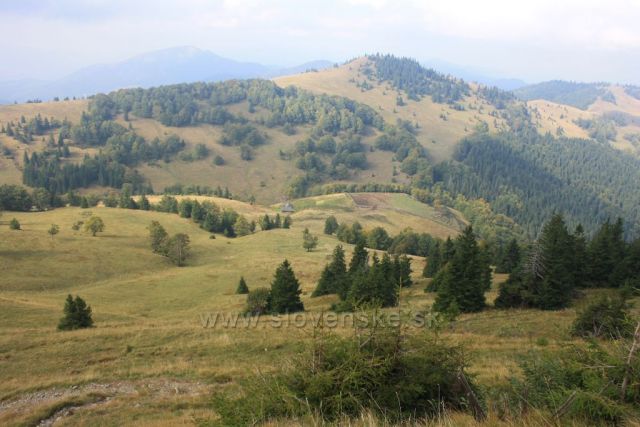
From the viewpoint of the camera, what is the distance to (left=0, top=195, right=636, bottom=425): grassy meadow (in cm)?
1471

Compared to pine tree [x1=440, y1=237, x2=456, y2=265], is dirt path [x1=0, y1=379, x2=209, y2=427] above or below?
above

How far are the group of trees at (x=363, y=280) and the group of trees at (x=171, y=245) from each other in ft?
138

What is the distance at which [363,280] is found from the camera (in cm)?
3834

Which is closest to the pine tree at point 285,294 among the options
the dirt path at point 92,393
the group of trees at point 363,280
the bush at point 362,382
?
the group of trees at point 363,280

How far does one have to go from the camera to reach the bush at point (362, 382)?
677 centimetres

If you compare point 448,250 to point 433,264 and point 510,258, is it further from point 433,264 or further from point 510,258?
point 510,258

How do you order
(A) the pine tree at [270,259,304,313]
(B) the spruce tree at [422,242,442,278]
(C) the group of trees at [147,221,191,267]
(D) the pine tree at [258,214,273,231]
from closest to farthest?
1. (A) the pine tree at [270,259,304,313]
2. (B) the spruce tree at [422,242,442,278]
3. (C) the group of trees at [147,221,191,267]
4. (D) the pine tree at [258,214,273,231]

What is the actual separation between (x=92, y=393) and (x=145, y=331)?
11.7m

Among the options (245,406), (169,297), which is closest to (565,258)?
(245,406)

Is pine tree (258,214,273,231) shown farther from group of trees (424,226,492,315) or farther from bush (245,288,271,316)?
group of trees (424,226,492,315)

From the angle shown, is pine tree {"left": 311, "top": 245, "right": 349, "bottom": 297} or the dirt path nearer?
the dirt path

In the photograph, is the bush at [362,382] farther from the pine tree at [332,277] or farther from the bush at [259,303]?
the pine tree at [332,277]

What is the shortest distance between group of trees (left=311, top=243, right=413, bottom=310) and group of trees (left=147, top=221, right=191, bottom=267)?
4207 centimetres

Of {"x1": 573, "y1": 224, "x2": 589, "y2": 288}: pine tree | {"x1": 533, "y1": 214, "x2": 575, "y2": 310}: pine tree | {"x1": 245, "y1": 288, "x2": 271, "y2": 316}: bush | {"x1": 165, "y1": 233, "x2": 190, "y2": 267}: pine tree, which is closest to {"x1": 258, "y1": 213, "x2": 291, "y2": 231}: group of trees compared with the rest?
{"x1": 165, "y1": 233, "x2": 190, "y2": 267}: pine tree
